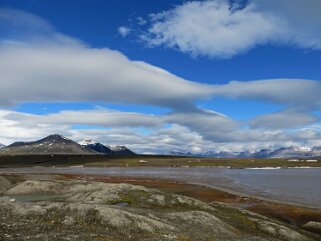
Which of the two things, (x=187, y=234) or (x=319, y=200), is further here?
(x=319, y=200)

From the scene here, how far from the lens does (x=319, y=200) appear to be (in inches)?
3393

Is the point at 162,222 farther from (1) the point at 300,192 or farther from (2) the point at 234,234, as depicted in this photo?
(1) the point at 300,192

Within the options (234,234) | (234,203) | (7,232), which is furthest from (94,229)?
(234,203)

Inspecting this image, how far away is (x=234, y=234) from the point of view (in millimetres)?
39781

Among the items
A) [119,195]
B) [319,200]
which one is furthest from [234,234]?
[319,200]

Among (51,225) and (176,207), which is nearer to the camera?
(51,225)

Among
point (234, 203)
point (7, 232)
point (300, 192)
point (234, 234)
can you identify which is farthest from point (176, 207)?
point (300, 192)

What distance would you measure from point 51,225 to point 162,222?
9900mm

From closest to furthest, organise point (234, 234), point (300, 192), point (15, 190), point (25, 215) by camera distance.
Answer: point (25, 215) < point (234, 234) < point (15, 190) < point (300, 192)

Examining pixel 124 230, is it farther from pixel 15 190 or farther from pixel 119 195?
pixel 15 190

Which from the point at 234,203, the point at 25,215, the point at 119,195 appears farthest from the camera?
the point at 234,203

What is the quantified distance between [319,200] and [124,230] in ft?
208

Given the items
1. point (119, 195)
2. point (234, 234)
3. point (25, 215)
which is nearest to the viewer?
point (25, 215)

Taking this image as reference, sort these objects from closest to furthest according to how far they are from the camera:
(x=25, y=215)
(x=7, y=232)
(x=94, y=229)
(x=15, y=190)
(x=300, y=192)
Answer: (x=7, y=232) < (x=94, y=229) < (x=25, y=215) < (x=15, y=190) < (x=300, y=192)
